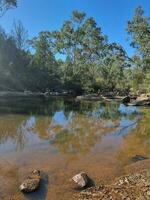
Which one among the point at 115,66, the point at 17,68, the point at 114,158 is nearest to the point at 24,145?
the point at 114,158

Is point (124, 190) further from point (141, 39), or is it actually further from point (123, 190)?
point (141, 39)

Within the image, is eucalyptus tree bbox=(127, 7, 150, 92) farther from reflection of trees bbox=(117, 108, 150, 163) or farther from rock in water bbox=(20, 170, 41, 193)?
rock in water bbox=(20, 170, 41, 193)

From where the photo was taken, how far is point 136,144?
438 inches

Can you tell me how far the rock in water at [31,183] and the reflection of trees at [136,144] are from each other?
3.10 metres

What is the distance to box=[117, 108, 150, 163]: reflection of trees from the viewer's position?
9.42m

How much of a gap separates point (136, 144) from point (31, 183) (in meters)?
6.01

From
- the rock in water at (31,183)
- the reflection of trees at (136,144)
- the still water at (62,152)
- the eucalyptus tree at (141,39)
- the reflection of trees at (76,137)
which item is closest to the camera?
the rock in water at (31,183)

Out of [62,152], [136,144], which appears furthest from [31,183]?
[136,144]

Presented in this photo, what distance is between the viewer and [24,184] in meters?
6.11

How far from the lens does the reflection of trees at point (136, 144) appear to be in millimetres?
9422

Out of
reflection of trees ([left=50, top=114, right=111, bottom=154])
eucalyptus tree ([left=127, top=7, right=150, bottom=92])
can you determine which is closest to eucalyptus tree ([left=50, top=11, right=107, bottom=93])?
eucalyptus tree ([left=127, top=7, right=150, bottom=92])

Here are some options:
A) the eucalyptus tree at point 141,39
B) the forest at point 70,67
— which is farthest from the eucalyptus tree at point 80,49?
the eucalyptus tree at point 141,39

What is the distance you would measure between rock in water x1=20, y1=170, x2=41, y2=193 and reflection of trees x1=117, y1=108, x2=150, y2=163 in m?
3.10

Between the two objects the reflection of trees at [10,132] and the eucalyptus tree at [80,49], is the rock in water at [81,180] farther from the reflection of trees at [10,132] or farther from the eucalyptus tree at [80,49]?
the eucalyptus tree at [80,49]
